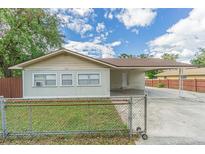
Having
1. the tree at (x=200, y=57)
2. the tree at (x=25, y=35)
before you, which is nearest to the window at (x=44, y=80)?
the tree at (x=25, y=35)

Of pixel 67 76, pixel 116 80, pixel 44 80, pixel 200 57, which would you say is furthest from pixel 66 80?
pixel 200 57

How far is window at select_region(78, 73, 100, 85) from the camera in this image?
13984 millimetres

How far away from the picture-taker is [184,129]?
20.0 feet

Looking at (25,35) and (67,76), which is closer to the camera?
(67,76)

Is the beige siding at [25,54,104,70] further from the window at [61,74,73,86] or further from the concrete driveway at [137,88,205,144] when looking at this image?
the concrete driveway at [137,88,205,144]

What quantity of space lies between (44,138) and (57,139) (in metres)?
0.40

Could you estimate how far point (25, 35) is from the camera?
623 inches

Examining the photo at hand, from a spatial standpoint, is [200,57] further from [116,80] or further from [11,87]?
[11,87]

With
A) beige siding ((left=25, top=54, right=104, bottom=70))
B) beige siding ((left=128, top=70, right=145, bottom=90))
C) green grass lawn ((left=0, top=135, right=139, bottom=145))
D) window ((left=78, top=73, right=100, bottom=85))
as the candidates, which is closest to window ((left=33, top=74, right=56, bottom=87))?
beige siding ((left=25, top=54, right=104, bottom=70))

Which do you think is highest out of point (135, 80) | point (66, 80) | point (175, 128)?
point (66, 80)

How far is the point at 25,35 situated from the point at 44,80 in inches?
204

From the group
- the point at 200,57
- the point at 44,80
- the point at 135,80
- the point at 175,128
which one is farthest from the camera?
the point at 200,57
